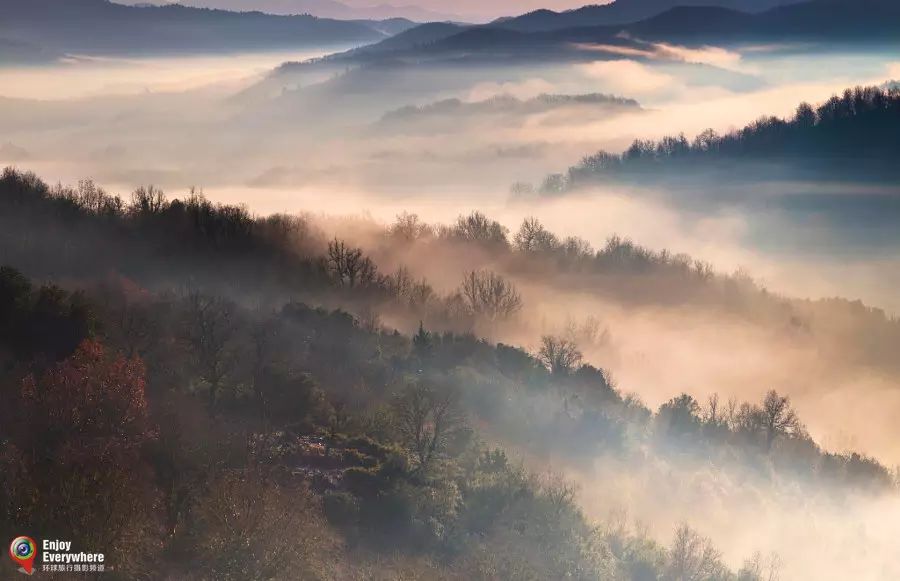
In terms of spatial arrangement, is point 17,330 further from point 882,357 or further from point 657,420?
point 882,357

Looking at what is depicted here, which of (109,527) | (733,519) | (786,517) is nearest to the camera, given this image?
(109,527)

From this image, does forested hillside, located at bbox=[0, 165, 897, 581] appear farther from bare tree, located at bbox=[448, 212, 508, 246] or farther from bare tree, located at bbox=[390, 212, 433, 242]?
A: bare tree, located at bbox=[448, 212, 508, 246]

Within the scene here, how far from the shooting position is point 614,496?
71.6 m

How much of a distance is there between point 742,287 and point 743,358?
33209 millimetres

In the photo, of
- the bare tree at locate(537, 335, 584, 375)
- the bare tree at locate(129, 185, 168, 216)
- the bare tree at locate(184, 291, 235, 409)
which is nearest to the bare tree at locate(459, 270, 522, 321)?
the bare tree at locate(537, 335, 584, 375)

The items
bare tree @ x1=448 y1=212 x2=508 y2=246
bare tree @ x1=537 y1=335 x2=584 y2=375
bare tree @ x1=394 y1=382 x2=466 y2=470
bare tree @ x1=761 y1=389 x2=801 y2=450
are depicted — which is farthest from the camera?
bare tree @ x1=448 y1=212 x2=508 y2=246

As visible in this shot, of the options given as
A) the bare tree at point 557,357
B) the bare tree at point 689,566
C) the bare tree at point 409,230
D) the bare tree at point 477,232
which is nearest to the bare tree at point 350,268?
the bare tree at point 557,357

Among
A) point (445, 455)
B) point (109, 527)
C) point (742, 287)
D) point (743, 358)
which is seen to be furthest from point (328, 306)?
point (742, 287)

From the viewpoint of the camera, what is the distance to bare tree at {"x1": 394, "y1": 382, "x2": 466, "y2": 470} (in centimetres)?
6025

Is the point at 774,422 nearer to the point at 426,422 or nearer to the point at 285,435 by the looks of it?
the point at 426,422

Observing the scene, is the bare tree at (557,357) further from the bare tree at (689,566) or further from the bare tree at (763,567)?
the bare tree at (689,566)
